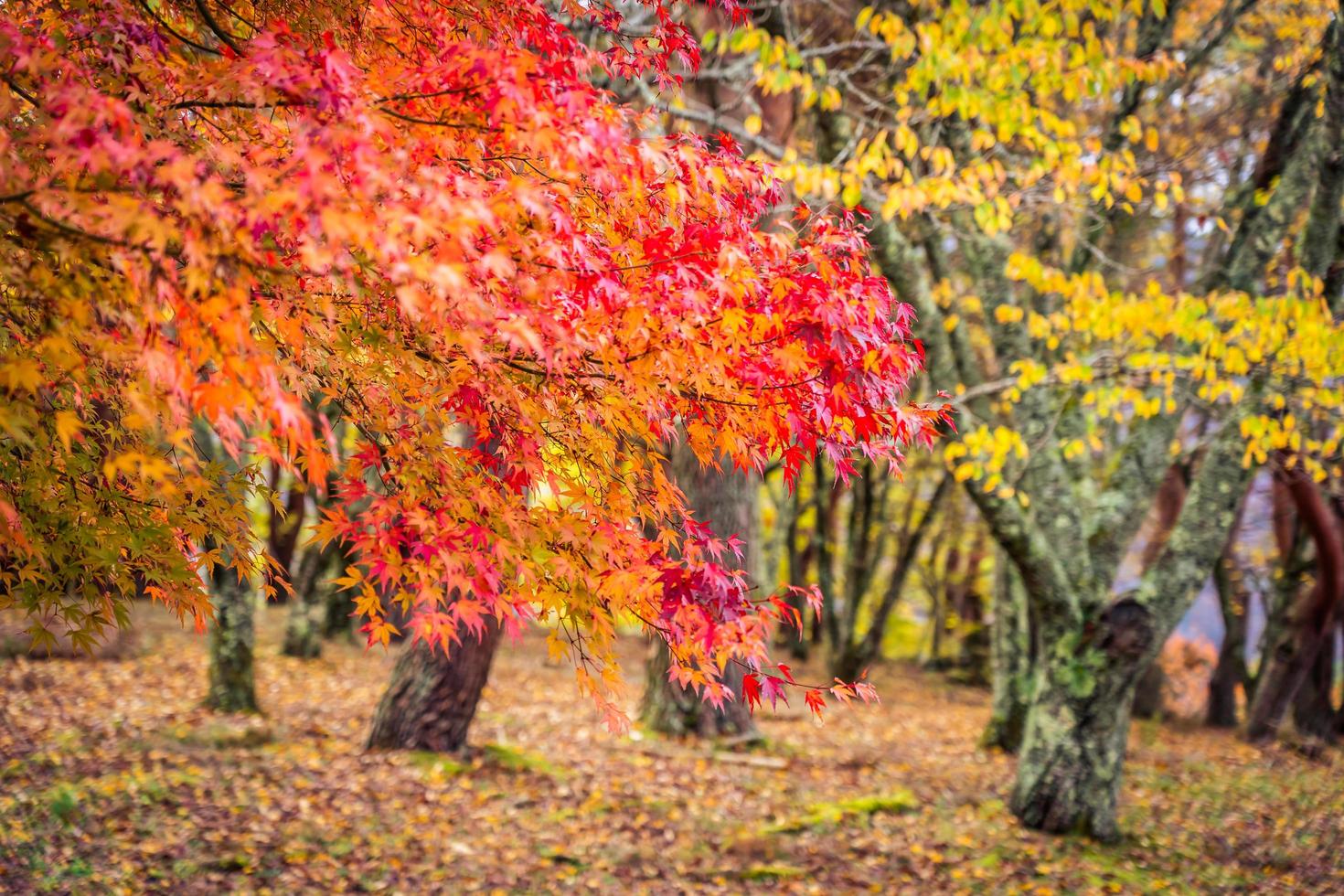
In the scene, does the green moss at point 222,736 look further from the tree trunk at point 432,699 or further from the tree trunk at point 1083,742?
the tree trunk at point 1083,742

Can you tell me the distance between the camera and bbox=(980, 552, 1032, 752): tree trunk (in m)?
9.95

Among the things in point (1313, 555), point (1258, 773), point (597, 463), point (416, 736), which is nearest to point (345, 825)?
point (416, 736)

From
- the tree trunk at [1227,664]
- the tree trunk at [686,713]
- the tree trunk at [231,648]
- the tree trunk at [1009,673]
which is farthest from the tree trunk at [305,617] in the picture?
the tree trunk at [1227,664]

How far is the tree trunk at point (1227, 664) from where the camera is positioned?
44.7 feet

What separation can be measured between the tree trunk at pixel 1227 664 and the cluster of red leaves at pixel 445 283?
13175mm

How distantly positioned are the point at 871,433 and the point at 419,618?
1884mm

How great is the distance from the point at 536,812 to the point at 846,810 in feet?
8.32

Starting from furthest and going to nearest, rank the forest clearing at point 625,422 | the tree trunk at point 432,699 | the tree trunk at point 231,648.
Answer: the tree trunk at point 231,648 < the tree trunk at point 432,699 < the forest clearing at point 625,422

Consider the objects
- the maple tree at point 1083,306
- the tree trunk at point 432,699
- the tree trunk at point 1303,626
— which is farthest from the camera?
the tree trunk at point 1303,626

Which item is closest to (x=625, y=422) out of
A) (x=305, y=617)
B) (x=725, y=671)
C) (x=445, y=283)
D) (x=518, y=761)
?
(x=445, y=283)

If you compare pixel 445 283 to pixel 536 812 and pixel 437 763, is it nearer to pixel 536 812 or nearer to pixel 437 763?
pixel 536 812

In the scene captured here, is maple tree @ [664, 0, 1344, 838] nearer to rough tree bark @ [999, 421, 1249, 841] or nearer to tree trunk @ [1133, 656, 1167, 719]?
rough tree bark @ [999, 421, 1249, 841]

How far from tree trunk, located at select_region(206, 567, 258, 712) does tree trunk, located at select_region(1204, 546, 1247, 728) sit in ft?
44.3

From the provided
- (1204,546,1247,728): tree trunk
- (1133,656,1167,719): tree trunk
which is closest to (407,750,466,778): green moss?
(1133,656,1167,719): tree trunk
